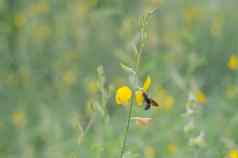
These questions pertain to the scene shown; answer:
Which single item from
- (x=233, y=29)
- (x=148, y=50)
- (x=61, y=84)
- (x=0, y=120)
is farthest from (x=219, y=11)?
(x=0, y=120)

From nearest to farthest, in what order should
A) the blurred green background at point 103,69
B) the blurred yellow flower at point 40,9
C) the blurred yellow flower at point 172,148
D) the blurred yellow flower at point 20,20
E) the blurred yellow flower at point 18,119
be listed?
1. the blurred yellow flower at point 172,148
2. the blurred green background at point 103,69
3. the blurred yellow flower at point 18,119
4. the blurred yellow flower at point 20,20
5. the blurred yellow flower at point 40,9

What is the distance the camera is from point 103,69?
14.0 feet

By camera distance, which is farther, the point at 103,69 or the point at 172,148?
the point at 103,69

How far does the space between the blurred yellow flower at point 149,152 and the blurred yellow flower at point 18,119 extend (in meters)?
1.12

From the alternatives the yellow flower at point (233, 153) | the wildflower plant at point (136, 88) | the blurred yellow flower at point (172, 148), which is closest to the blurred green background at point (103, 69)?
the blurred yellow flower at point (172, 148)

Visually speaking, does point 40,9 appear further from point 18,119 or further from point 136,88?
point 136,88

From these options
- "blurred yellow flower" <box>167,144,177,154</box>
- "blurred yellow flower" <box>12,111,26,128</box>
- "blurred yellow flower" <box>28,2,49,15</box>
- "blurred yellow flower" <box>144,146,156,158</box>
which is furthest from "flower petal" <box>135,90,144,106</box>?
"blurred yellow flower" <box>28,2,49,15</box>

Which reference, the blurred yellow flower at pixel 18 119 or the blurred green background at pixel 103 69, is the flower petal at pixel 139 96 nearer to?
the blurred green background at pixel 103 69

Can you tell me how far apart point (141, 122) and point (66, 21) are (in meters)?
3.89

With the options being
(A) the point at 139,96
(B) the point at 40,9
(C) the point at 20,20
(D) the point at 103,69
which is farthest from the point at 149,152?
(B) the point at 40,9

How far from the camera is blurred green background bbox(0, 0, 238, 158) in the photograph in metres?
3.74

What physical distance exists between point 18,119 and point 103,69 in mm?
658

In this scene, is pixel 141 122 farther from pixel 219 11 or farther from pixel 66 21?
pixel 219 11

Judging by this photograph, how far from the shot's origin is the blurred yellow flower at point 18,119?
14.2ft
